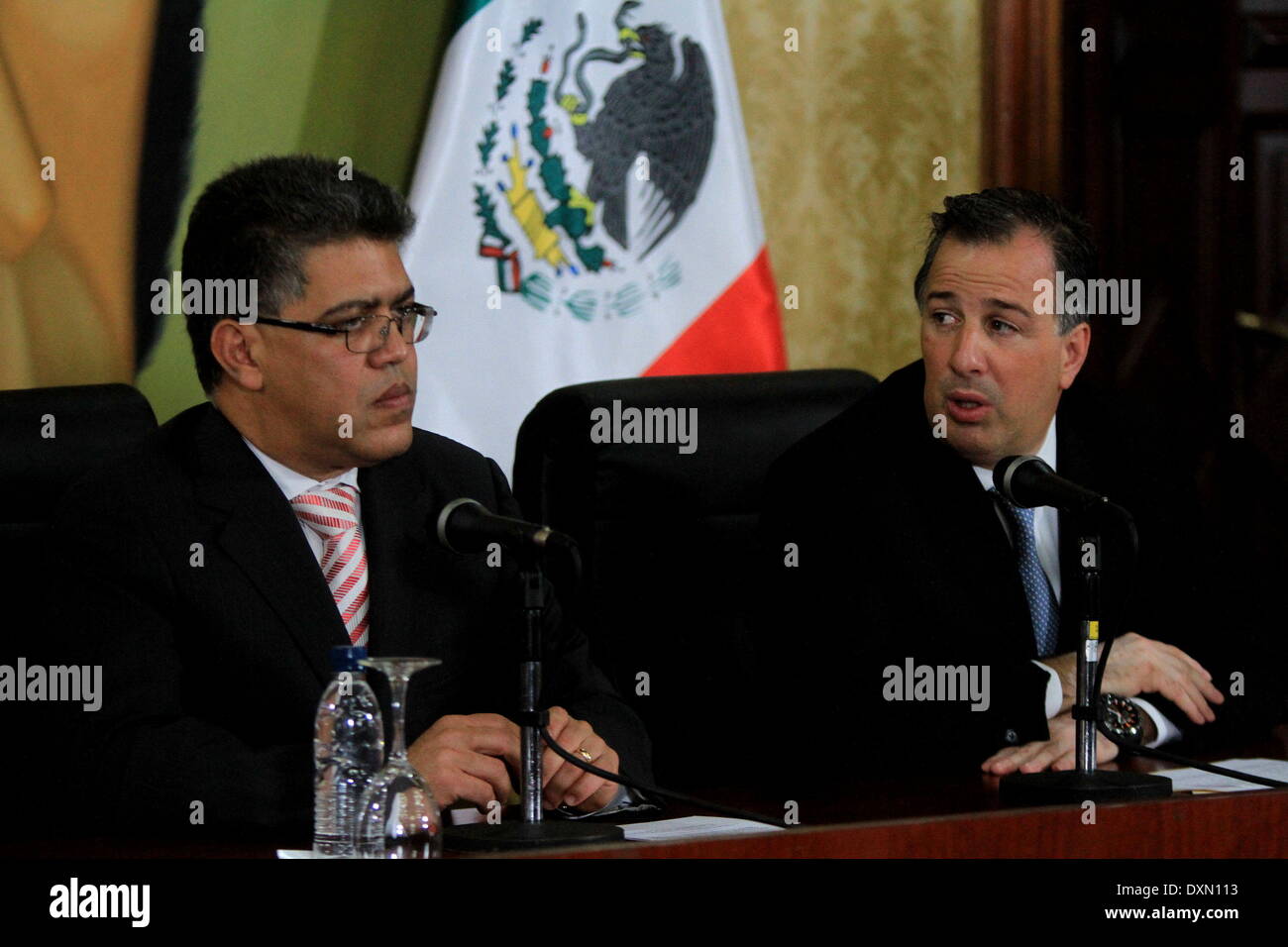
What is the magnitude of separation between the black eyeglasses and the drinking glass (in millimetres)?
677

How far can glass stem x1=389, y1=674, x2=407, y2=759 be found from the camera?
1.67m

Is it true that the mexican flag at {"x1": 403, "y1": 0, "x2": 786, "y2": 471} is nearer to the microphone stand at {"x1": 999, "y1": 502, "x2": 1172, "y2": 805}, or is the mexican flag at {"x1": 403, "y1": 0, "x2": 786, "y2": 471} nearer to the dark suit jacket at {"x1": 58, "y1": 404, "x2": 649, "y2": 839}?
the dark suit jacket at {"x1": 58, "y1": 404, "x2": 649, "y2": 839}

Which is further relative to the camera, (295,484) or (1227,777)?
(295,484)

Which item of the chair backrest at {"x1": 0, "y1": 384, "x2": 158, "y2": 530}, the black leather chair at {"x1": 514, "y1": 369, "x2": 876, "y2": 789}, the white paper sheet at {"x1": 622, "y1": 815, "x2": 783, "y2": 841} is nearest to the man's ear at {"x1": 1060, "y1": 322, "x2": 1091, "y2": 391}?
the black leather chair at {"x1": 514, "y1": 369, "x2": 876, "y2": 789}

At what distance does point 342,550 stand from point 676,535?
641 mm

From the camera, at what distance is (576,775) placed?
79.4 inches

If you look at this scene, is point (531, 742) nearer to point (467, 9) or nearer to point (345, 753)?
point (345, 753)

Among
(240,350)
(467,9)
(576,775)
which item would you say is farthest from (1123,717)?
(467,9)

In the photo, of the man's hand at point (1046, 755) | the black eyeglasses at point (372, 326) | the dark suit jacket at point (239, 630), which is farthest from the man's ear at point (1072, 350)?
the black eyeglasses at point (372, 326)

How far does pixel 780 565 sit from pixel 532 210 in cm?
109

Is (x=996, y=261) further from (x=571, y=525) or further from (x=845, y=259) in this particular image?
(x=845, y=259)

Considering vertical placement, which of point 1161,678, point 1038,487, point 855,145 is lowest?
point 1161,678

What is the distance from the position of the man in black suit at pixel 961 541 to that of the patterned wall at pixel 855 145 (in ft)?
3.59
